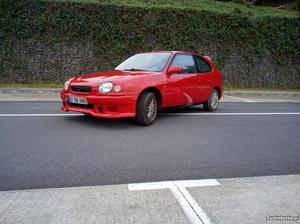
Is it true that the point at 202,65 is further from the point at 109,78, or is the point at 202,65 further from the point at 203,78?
the point at 109,78

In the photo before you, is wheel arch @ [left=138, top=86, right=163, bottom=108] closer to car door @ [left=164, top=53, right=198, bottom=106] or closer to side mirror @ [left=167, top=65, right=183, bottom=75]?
car door @ [left=164, top=53, right=198, bottom=106]

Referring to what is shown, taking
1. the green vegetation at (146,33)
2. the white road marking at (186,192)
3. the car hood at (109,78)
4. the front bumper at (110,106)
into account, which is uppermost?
the green vegetation at (146,33)

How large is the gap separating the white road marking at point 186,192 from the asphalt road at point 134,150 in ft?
0.50

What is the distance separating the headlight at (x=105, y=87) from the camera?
16.5 feet

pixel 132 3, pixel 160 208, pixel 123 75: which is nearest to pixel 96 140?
pixel 123 75

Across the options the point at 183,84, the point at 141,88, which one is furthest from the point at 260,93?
the point at 141,88

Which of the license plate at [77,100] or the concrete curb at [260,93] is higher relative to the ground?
the license plate at [77,100]

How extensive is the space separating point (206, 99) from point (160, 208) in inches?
205

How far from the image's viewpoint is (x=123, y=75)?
17.8ft

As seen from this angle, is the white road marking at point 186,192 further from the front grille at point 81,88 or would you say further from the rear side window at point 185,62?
the rear side window at point 185,62

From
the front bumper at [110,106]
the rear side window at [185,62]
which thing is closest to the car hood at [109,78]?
the front bumper at [110,106]

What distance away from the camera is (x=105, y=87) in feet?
16.6

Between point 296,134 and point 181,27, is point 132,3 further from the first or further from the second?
point 296,134

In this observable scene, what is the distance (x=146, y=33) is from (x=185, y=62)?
310 inches
